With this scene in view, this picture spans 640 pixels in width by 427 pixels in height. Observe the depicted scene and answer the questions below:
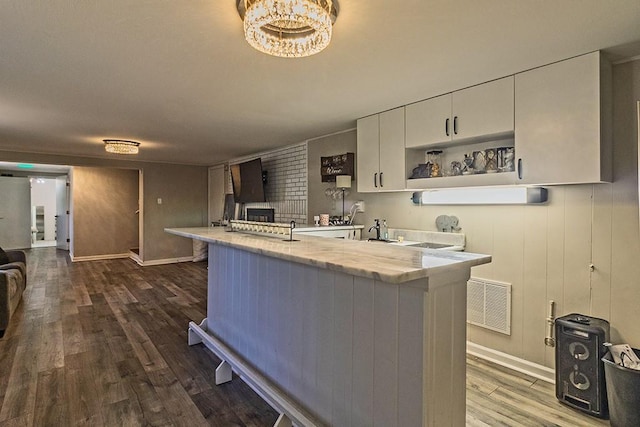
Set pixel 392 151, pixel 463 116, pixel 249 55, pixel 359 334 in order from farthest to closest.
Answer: pixel 392 151, pixel 463 116, pixel 249 55, pixel 359 334

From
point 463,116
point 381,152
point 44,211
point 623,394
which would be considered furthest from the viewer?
point 44,211

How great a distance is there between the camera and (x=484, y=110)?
8.39ft

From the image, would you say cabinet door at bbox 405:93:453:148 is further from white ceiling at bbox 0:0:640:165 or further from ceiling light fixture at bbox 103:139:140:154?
ceiling light fixture at bbox 103:139:140:154

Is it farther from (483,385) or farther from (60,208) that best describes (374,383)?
(60,208)

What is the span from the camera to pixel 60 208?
9547 millimetres

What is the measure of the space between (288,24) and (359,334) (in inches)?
57.7

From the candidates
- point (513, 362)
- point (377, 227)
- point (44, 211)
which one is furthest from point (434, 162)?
point (44, 211)

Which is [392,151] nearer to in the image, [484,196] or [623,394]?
[484,196]

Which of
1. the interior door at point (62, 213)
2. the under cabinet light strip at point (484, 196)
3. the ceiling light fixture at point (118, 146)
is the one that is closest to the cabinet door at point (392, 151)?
the under cabinet light strip at point (484, 196)

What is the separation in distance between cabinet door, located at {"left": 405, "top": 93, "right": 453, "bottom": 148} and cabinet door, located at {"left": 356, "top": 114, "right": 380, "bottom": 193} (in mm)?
394

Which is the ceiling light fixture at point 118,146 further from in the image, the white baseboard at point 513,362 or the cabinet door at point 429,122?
the white baseboard at point 513,362

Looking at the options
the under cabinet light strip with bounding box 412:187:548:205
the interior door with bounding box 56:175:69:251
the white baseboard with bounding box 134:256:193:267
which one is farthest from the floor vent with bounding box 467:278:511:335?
the interior door with bounding box 56:175:69:251

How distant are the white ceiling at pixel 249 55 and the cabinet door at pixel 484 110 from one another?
0.34 feet

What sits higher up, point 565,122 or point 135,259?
point 565,122
